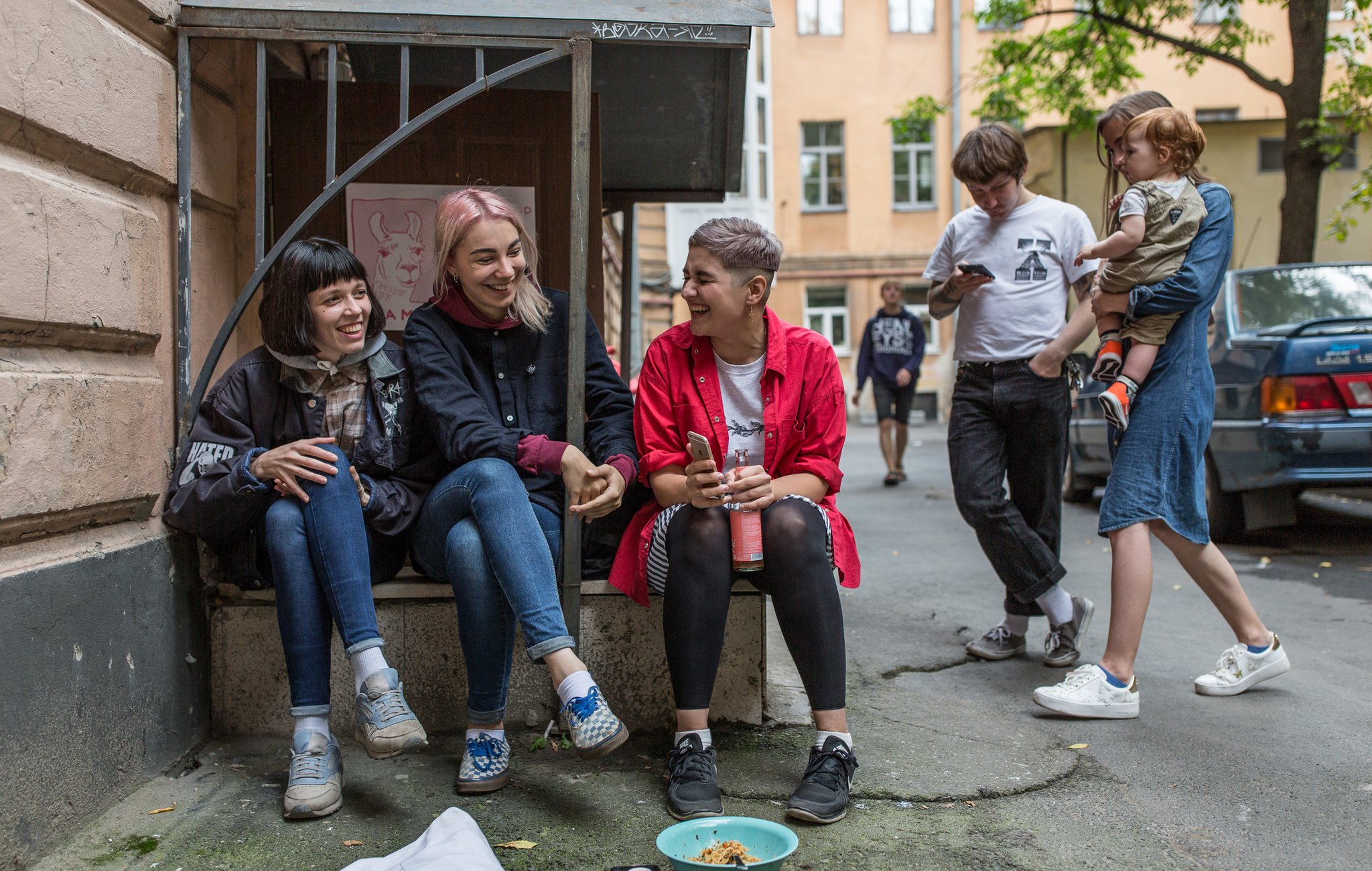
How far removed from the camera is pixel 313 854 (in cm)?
246

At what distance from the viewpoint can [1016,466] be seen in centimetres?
398

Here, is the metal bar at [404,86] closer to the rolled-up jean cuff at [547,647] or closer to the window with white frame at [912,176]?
the rolled-up jean cuff at [547,647]

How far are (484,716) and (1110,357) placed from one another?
216 cm

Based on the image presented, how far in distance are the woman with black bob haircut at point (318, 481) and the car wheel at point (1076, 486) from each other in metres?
6.56

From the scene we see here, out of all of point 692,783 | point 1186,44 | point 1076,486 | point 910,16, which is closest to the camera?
point 692,783

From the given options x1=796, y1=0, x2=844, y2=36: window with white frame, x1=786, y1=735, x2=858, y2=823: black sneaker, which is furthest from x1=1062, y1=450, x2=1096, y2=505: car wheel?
x1=796, y1=0, x2=844, y2=36: window with white frame

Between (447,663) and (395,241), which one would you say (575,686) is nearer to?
(447,663)

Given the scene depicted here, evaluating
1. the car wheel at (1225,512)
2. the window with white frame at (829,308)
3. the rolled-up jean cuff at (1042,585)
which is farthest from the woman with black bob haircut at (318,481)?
the window with white frame at (829,308)

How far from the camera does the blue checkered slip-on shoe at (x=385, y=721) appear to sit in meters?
2.60

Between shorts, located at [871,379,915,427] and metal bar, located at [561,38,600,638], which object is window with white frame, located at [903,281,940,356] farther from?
metal bar, located at [561,38,600,638]

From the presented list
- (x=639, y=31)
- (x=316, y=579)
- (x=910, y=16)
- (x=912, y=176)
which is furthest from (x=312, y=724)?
(x=910, y=16)

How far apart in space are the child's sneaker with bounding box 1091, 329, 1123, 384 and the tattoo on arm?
0.63m

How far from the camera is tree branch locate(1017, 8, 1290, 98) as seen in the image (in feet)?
35.3

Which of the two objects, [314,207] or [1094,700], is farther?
[1094,700]
